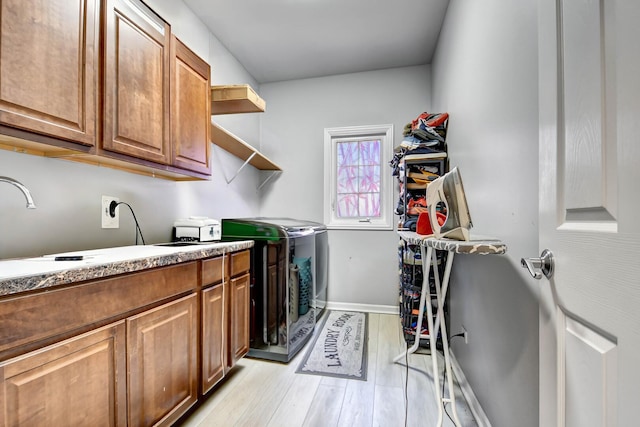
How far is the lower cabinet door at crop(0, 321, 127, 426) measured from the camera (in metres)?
0.74

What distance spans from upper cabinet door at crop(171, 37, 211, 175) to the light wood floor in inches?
56.2

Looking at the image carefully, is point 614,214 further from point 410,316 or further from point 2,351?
point 410,316

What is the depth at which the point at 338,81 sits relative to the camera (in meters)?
3.23

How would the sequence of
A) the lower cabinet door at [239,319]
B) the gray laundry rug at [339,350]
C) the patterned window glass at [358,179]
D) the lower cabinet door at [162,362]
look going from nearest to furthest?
1. the lower cabinet door at [162,362]
2. the lower cabinet door at [239,319]
3. the gray laundry rug at [339,350]
4. the patterned window glass at [358,179]

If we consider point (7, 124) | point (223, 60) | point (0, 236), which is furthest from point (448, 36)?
point (0, 236)

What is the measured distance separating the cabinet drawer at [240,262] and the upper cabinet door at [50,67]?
0.98m

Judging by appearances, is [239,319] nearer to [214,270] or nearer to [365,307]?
[214,270]

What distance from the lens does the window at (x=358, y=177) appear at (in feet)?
10.2

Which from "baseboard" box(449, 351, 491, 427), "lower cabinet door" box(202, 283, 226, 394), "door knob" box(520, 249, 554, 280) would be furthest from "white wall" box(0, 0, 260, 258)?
"baseboard" box(449, 351, 491, 427)

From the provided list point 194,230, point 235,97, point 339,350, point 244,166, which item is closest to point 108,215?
point 194,230

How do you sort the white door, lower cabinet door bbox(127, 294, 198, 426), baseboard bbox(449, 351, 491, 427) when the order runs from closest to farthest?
the white door → lower cabinet door bbox(127, 294, 198, 426) → baseboard bbox(449, 351, 491, 427)

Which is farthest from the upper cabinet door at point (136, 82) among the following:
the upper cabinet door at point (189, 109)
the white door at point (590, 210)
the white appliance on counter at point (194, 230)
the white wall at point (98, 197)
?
the white door at point (590, 210)

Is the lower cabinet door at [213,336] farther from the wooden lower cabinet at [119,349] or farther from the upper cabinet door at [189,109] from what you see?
the upper cabinet door at [189,109]

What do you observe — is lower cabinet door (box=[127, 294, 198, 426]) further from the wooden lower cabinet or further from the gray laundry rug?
the gray laundry rug
